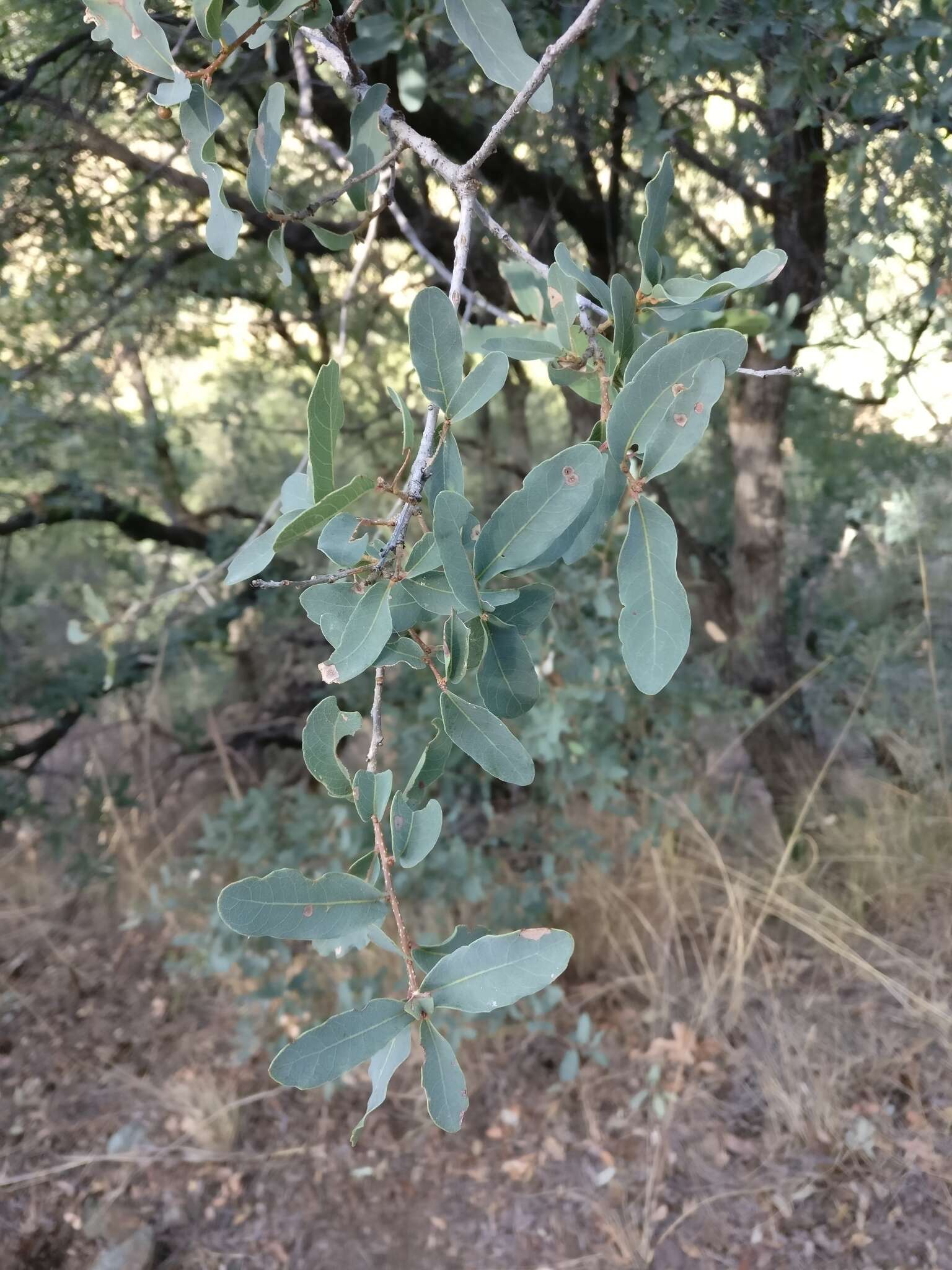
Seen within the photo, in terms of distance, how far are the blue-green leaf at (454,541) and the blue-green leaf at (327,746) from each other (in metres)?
0.12

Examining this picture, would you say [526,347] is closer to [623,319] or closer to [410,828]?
[623,319]

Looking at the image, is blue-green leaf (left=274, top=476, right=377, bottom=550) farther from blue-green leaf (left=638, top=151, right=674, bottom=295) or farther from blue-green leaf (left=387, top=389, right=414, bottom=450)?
blue-green leaf (left=638, top=151, right=674, bottom=295)

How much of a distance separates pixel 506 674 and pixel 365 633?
0.07m

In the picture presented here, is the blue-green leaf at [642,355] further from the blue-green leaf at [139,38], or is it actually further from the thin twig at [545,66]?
the blue-green leaf at [139,38]

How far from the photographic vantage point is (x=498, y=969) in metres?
0.39

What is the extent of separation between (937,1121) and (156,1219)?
1.46m

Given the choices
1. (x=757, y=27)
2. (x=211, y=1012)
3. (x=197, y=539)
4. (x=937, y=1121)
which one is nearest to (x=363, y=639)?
(x=757, y=27)

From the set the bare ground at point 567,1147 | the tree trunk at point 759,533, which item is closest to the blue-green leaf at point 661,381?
the bare ground at point 567,1147

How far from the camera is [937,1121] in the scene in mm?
1576

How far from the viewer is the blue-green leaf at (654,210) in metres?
0.44

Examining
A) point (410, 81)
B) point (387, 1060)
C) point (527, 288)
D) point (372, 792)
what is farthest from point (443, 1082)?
point (410, 81)

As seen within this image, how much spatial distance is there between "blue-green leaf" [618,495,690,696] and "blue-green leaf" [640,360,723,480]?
26 millimetres

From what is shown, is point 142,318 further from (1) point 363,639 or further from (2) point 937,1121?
(2) point 937,1121

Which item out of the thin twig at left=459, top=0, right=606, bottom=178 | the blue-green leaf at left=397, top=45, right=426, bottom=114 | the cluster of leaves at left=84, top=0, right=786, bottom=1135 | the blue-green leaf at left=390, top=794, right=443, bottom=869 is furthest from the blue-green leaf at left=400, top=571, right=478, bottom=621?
the blue-green leaf at left=397, top=45, right=426, bottom=114
